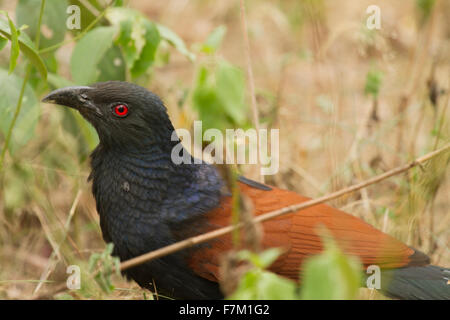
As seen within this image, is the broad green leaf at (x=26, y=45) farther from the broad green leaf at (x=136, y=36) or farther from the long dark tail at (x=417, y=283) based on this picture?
the long dark tail at (x=417, y=283)

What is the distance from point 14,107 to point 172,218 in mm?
880

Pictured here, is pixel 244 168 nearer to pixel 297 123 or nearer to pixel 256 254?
pixel 297 123

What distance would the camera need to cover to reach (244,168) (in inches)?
157

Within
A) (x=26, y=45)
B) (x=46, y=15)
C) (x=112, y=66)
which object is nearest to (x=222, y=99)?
(x=26, y=45)

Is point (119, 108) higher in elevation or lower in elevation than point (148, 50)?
lower

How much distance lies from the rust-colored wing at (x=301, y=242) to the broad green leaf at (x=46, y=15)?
117 centimetres

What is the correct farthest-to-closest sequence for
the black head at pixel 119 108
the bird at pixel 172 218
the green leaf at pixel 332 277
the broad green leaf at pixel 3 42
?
1. the black head at pixel 119 108
2. the bird at pixel 172 218
3. the broad green leaf at pixel 3 42
4. the green leaf at pixel 332 277

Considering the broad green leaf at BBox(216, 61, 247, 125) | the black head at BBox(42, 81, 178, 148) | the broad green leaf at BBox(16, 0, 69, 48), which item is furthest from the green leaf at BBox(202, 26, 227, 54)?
the broad green leaf at BBox(16, 0, 69, 48)

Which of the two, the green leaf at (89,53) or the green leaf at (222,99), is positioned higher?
the green leaf at (89,53)

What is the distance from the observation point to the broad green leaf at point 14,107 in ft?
8.84

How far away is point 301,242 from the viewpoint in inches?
104

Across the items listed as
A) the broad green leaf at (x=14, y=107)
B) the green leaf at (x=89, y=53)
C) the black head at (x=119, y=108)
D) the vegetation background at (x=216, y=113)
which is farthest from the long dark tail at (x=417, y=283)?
the broad green leaf at (x=14, y=107)

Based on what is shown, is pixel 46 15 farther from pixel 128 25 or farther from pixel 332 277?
pixel 332 277

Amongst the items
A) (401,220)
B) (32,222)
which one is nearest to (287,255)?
(401,220)
